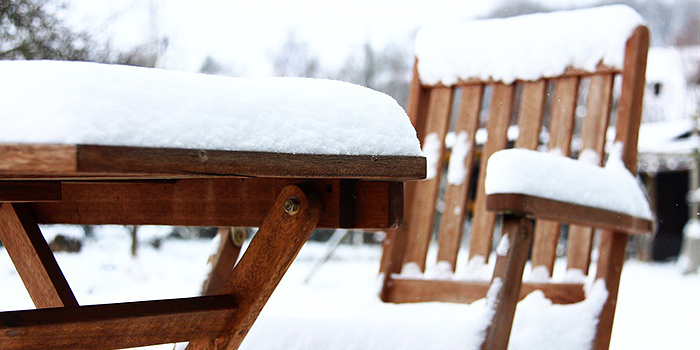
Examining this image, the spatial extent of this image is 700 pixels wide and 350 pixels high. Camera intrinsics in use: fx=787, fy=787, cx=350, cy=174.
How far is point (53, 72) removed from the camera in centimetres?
63

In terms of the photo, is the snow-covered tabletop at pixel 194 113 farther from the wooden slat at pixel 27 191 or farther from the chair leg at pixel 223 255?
the chair leg at pixel 223 255

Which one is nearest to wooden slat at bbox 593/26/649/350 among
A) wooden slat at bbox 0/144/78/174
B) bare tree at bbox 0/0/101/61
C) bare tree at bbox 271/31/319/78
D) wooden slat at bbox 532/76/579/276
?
wooden slat at bbox 532/76/579/276

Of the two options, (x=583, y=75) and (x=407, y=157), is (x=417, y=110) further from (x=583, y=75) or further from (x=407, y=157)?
(x=407, y=157)

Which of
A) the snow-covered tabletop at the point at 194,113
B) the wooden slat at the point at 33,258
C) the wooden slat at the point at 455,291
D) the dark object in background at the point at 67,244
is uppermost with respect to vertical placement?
the snow-covered tabletop at the point at 194,113

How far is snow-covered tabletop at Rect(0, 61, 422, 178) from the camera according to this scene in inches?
23.2

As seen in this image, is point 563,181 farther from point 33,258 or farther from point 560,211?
point 33,258

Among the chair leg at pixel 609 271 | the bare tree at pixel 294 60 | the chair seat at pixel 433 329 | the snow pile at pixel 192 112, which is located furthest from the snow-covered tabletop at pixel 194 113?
the bare tree at pixel 294 60

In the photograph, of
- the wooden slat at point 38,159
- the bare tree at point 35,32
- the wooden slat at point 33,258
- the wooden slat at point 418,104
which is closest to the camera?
the wooden slat at point 38,159

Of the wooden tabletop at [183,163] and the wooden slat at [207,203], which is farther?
the wooden slat at [207,203]

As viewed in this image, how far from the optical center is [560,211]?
4.09 ft

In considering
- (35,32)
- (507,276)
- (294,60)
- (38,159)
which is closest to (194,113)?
(38,159)

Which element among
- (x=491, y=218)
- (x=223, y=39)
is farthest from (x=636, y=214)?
(x=223, y=39)

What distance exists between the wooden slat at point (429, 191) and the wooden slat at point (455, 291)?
78 mm

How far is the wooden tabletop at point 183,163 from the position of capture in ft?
1.86
